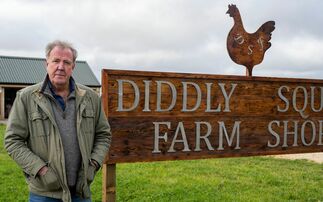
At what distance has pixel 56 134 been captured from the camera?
2.70 m

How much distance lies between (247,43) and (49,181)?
3221mm

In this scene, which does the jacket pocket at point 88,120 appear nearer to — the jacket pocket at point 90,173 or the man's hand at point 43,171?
the jacket pocket at point 90,173

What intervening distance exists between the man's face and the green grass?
3.32 meters

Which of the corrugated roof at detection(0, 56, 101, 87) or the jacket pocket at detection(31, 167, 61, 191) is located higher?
the corrugated roof at detection(0, 56, 101, 87)

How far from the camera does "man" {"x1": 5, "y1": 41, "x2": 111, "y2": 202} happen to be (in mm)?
2703

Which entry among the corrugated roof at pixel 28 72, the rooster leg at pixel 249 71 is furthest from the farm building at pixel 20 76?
the rooster leg at pixel 249 71

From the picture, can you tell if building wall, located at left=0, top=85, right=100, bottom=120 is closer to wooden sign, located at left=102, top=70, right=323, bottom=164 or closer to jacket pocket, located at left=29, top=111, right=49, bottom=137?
wooden sign, located at left=102, top=70, right=323, bottom=164

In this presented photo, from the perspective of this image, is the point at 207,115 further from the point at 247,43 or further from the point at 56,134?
the point at 56,134

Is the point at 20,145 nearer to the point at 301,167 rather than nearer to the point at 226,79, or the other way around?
the point at 226,79

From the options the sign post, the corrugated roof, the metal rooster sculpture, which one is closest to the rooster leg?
the metal rooster sculpture

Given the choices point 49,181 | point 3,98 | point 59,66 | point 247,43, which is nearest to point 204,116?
point 247,43

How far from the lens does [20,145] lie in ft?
8.91

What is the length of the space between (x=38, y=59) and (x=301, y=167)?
73.3 feet

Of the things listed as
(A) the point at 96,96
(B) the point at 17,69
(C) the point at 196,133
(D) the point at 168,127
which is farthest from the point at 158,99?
(B) the point at 17,69
